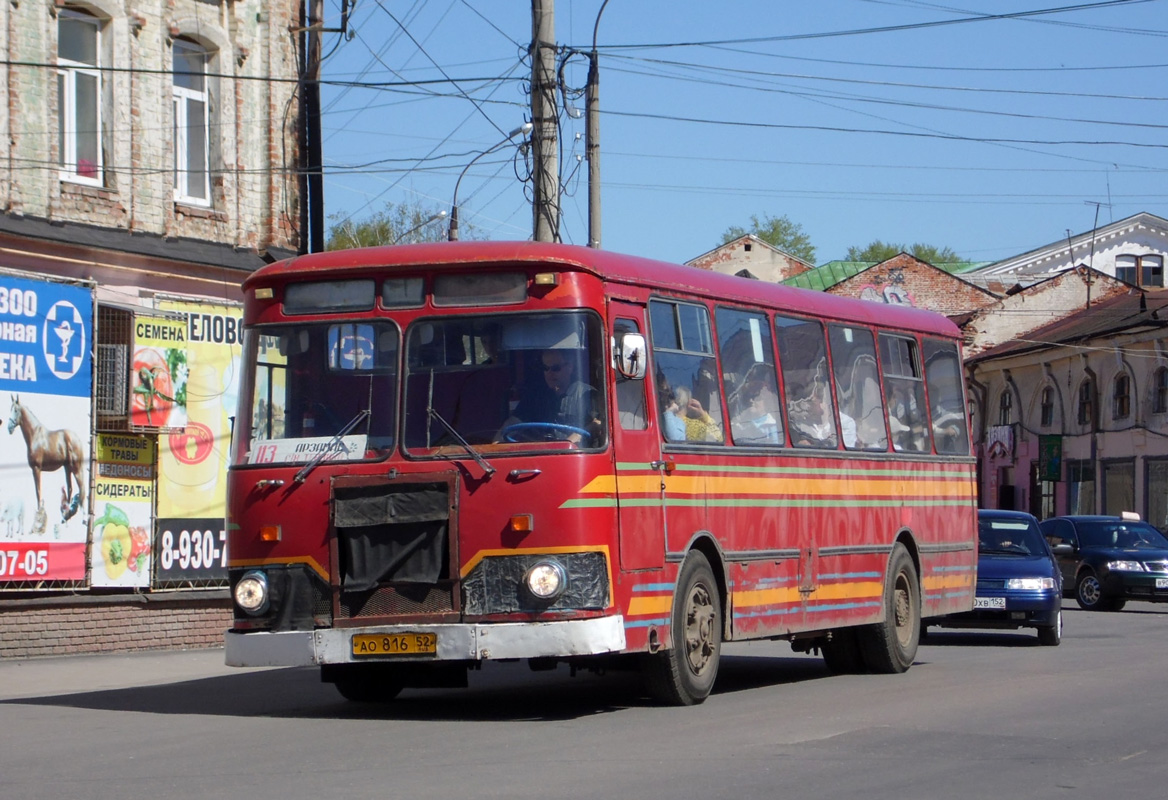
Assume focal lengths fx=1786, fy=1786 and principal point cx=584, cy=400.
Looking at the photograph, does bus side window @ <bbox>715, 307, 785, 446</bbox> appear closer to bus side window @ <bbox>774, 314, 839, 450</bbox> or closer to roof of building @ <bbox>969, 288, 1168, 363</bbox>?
bus side window @ <bbox>774, 314, 839, 450</bbox>

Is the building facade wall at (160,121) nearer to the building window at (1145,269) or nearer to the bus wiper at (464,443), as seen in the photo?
the bus wiper at (464,443)

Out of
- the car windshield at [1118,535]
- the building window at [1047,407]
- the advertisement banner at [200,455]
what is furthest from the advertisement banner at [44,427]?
the building window at [1047,407]

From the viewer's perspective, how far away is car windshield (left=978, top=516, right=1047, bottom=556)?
2175cm

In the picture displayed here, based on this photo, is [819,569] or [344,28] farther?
[344,28]

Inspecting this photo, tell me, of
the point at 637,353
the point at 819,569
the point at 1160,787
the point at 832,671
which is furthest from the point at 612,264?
the point at 832,671

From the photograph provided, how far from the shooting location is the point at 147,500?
66.6 feet

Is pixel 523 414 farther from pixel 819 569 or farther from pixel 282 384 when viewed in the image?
pixel 819 569

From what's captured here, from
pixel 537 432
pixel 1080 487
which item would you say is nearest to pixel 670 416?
pixel 537 432

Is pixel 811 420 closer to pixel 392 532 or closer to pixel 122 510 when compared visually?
pixel 392 532

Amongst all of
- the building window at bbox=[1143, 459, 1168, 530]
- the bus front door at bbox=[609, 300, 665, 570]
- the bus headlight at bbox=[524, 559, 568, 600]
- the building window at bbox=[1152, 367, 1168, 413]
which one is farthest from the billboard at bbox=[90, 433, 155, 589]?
the building window at bbox=[1152, 367, 1168, 413]

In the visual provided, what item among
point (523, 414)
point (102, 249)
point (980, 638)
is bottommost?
point (980, 638)

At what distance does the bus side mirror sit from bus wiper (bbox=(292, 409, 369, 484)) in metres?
1.68

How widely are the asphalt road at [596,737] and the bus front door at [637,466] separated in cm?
112

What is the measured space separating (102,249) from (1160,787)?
14106mm
